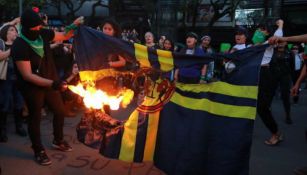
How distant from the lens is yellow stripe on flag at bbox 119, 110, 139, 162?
382 cm

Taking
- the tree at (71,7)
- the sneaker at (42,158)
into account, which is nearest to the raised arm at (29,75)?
the sneaker at (42,158)

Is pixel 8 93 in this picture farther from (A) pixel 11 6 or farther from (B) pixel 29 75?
(A) pixel 11 6

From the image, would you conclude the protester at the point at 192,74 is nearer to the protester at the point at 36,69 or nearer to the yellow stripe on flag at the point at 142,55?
the yellow stripe on flag at the point at 142,55

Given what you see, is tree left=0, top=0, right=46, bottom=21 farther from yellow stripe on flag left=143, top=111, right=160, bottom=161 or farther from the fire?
yellow stripe on flag left=143, top=111, right=160, bottom=161

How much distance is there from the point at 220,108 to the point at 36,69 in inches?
89.9

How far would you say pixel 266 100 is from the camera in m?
5.54

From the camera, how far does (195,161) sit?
3531 millimetres

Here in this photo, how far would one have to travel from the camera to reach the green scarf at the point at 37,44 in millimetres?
4352

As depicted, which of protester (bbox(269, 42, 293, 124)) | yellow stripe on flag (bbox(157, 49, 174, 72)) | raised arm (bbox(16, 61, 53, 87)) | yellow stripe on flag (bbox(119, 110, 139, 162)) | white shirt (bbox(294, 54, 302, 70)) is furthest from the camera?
white shirt (bbox(294, 54, 302, 70))

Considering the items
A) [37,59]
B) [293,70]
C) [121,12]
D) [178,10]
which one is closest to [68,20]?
[121,12]

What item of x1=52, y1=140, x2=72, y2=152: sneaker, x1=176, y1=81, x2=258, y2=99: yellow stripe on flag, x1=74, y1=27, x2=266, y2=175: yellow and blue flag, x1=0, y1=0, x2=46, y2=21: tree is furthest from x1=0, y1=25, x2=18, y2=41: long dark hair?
x1=0, y1=0, x2=46, y2=21: tree

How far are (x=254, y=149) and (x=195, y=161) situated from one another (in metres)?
2.13

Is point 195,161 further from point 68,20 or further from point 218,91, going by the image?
point 68,20

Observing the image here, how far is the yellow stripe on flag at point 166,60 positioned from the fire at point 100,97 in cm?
57
